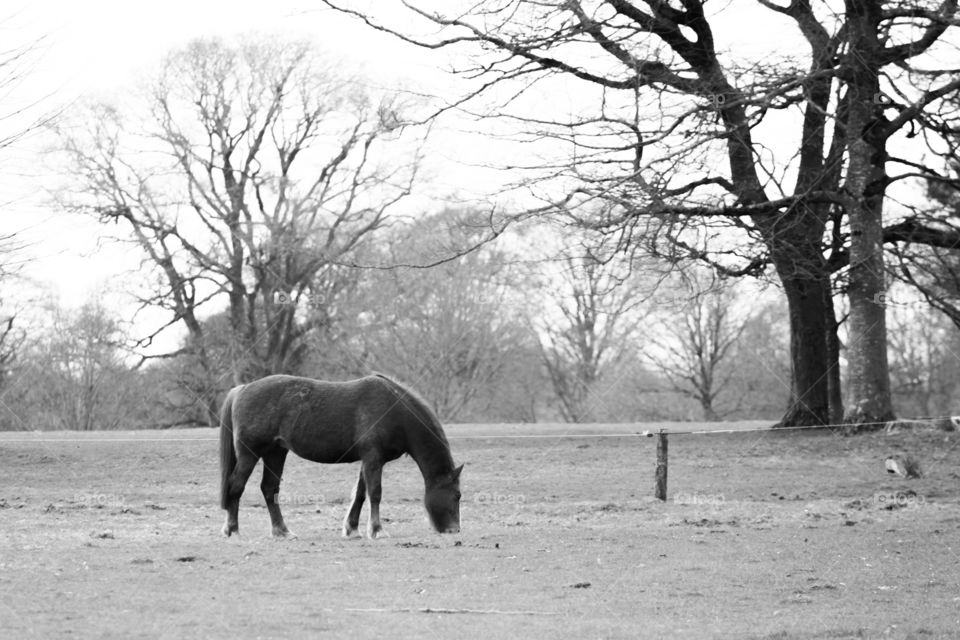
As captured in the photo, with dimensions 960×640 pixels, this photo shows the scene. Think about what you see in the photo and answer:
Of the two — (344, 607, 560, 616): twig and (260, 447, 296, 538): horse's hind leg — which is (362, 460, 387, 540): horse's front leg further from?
(344, 607, 560, 616): twig

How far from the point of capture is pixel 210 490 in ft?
74.2

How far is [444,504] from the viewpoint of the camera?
15320 mm

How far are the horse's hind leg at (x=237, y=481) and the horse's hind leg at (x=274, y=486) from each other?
0.20 m

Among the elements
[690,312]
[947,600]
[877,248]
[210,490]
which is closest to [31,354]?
[690,312]

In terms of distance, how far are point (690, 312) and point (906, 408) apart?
11.2 m

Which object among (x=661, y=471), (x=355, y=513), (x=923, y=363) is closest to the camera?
(x=355, y=513)

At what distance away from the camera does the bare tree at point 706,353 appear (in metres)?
60.6

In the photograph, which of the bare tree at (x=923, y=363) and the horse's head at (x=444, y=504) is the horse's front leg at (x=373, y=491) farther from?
the bare tree at (x=923, y=363)

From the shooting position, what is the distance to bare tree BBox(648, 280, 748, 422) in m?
60.6

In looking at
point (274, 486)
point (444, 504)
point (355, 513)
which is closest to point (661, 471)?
point (444, 504)

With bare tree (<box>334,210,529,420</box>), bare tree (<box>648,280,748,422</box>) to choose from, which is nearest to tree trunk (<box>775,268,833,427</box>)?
bare tree (<box>334,210,529,420</box>)

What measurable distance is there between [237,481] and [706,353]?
160 feet

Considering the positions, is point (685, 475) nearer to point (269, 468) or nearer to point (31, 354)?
point (269, 468)

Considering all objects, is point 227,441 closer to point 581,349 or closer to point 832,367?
point 832,367
